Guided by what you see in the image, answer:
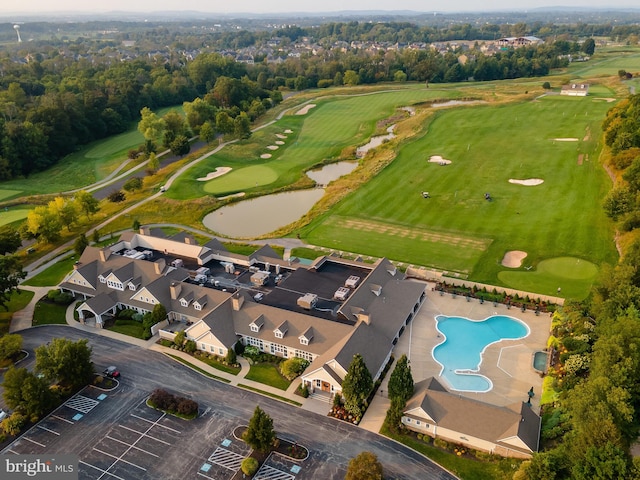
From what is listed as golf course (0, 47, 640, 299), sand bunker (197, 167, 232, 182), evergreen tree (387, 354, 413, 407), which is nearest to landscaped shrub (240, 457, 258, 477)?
evergreen tree (387, 354, 413, 407)

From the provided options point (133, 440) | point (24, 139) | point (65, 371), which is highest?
point (24, 139)

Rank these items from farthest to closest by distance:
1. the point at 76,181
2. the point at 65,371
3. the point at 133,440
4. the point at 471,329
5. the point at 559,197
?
the point at 76,181
the point at 559,197
the point at 471,329
the point at 65,371
the point at 133,440

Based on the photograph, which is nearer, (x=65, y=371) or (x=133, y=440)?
(x=133, y=440)

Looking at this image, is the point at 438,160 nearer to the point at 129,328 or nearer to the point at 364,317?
the point at 364,317

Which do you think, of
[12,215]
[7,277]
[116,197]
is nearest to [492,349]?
[7,277]

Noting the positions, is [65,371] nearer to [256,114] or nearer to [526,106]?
[256,114]

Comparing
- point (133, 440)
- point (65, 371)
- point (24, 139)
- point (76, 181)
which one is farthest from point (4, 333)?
point (24, 139)

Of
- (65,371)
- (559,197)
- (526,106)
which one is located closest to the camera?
(65,371)
